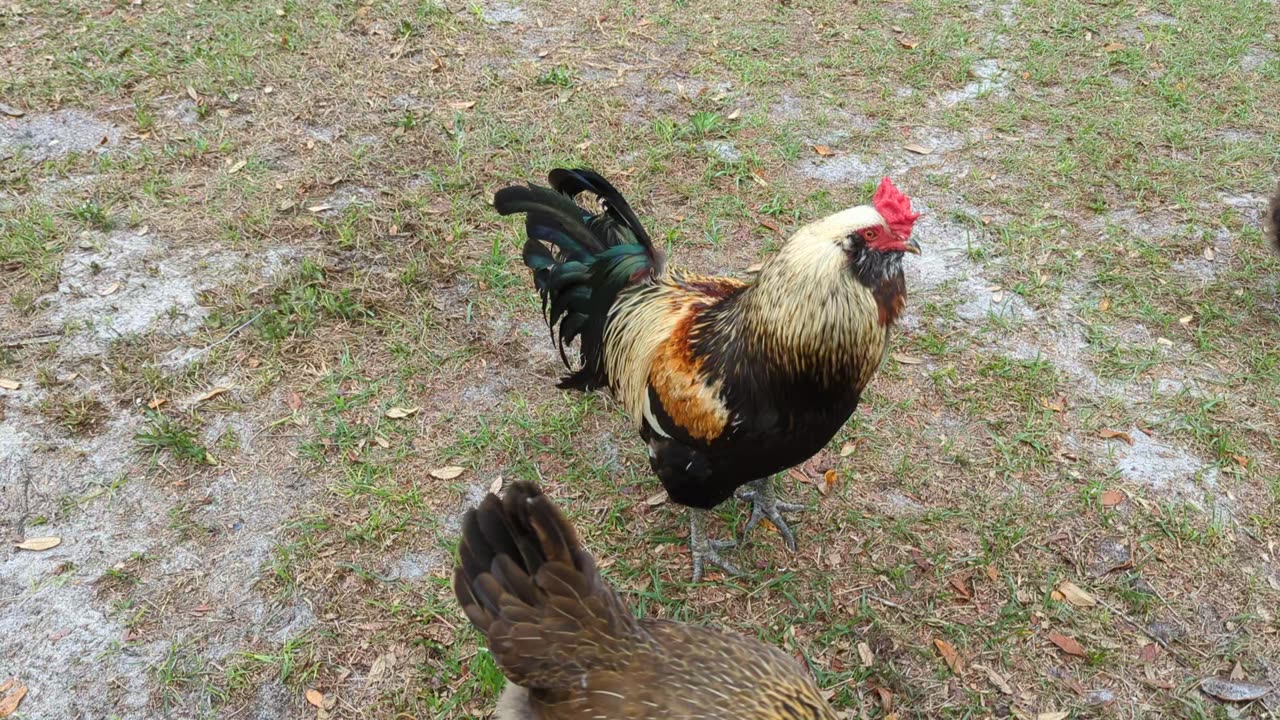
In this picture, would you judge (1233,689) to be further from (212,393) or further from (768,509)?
(212,393)

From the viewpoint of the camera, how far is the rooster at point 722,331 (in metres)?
2.61

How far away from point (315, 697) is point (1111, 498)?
3.89 meters

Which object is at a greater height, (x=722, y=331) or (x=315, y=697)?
(x=722, y=331)

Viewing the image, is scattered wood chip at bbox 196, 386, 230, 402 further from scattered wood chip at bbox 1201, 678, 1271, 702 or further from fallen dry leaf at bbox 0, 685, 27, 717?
scattered wood chip at bbox 1201, 678, 1271, 702

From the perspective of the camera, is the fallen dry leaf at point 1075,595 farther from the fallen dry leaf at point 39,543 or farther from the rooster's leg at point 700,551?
the fallen dry leaf at point 39,543

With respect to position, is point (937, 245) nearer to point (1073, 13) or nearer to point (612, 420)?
point (612, 420)

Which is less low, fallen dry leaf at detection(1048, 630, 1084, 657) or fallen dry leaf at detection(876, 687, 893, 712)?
fallen dry leaf at detection(1048, 630, 1084, 657)

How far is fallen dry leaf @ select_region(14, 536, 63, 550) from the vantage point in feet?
11.8

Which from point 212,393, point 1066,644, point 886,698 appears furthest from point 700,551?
point 212,393

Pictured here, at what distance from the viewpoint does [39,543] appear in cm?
361

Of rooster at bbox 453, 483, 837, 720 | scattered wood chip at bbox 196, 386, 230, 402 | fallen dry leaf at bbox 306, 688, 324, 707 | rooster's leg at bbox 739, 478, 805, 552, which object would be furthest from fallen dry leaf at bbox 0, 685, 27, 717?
rooster's leg at bbox 739, 478, 805, 552

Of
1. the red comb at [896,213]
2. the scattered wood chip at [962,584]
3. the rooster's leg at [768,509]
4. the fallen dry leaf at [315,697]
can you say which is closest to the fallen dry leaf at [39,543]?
the fallen dry leaf at [315,697]

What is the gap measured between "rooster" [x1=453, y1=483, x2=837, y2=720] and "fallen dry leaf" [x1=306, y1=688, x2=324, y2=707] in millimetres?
1164

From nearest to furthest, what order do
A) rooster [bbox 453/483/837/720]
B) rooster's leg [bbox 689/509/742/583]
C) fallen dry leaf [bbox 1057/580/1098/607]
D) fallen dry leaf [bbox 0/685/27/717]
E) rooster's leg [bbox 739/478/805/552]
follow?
rooster [bbox 453/483/837/720] → fallen dry leaf [bbox 0/685/27/717] → fallen dry leaf [bbox 1057/580/1098/607] → rooster's leg [bbox 689/509/742/583] → rooster's leg [bbox 739/478/805/552]
